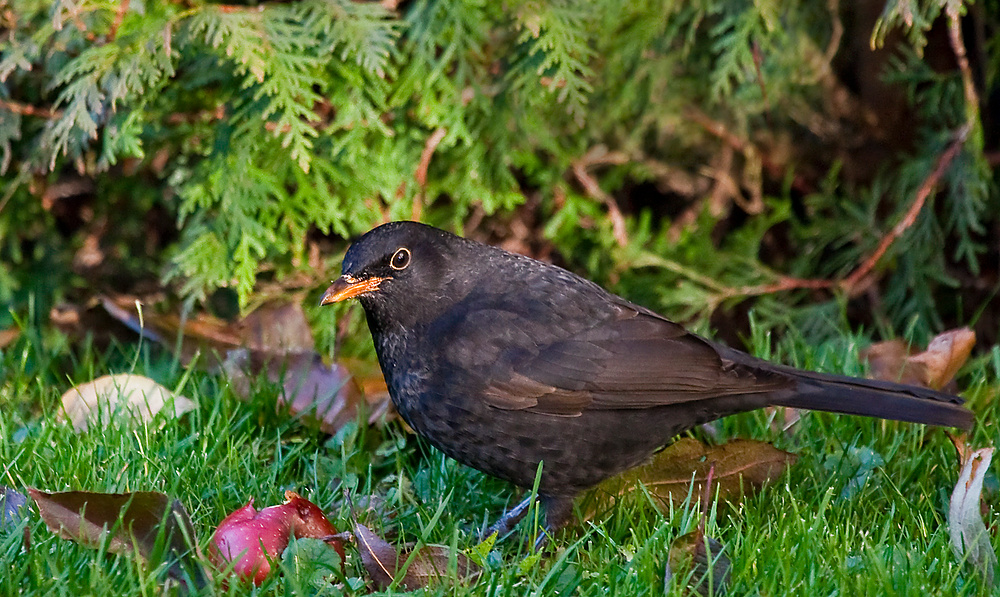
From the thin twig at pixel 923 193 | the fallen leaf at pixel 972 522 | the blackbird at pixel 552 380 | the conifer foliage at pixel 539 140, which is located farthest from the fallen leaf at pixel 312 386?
the thin twig at pixel 923 193

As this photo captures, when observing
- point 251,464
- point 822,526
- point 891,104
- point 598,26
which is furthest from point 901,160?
point 251,464

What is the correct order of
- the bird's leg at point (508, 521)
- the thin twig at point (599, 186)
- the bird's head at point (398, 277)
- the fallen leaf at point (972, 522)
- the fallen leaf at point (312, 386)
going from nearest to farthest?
the fallen leaf at point (972, 522), the bird's leg at point (508, 521), the bird's head at point (398, 277), the fallen leaf at point (312, 386), the thin twig at point (599, 186)

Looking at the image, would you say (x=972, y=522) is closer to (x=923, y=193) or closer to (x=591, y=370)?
(x=591, y=370)

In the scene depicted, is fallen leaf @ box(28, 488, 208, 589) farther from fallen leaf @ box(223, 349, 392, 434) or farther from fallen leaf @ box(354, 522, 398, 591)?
fallen leaf @ box(223, 349, 392, 434)

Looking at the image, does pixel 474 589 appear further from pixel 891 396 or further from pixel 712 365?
pixel 891 396

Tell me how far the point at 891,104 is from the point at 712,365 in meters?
2.70

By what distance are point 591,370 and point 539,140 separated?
184 centimetres

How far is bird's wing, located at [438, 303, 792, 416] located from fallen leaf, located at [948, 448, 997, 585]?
565 millimetres

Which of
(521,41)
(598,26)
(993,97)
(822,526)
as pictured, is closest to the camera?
(822,526)

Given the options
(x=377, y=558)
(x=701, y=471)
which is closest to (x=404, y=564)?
(x=377, y=558)

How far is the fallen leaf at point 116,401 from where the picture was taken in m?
3.47

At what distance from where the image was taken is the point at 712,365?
128 inches

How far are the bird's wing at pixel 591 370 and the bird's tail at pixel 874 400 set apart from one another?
0.07 meters

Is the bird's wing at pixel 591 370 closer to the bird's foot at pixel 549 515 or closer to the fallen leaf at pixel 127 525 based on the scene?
the bird's foot at pixel 549 515
